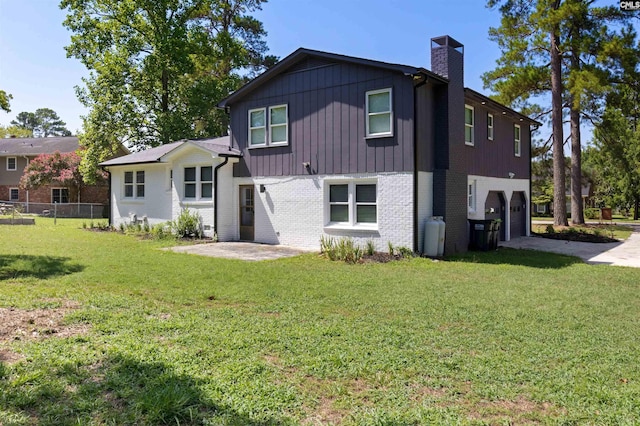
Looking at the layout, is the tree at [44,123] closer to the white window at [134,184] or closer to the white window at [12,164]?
the white window at [12,164]

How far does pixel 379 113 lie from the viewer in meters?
12.8

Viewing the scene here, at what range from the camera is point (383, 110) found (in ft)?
42.0

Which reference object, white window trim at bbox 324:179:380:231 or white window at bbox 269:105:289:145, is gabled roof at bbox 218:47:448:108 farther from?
white window trim at bbox 324:179:380:231

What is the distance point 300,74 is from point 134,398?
1255 centimetres

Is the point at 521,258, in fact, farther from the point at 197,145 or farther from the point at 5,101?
the point at 5,101

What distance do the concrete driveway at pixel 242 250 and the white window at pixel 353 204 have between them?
1.50 meters

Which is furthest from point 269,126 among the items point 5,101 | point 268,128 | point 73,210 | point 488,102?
point 73,210

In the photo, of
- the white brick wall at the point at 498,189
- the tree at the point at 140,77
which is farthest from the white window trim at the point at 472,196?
the tree at the point at 140,77

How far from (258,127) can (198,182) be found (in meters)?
3.18

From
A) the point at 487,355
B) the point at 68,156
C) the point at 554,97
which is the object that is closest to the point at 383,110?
the point at 487,355

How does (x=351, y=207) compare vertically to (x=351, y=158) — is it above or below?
below

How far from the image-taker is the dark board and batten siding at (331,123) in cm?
1244

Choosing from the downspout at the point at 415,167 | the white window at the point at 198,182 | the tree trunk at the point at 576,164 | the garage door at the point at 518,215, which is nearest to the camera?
the downspout at the point at 415,167

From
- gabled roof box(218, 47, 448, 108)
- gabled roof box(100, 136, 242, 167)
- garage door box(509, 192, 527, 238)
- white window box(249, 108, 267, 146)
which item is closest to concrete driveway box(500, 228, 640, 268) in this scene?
garage door box(509, 192, 527, 238)
